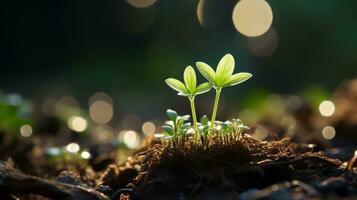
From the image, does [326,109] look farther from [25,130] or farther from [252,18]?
[252,18]

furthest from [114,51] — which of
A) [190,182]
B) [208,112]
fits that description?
[190,182]

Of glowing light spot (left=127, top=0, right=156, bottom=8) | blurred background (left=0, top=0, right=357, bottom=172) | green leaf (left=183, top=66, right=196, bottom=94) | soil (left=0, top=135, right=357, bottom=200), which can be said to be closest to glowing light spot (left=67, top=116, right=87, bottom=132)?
soil (left=0, top=135, right=357, bottom=200)

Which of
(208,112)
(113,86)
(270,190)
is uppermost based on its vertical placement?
(113,86)

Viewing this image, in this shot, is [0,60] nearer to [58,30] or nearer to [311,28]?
[58,30]

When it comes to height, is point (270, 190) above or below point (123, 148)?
below

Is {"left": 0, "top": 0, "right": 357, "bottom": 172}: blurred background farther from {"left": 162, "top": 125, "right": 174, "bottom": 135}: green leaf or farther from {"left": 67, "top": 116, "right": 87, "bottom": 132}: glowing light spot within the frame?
{"left": 162, "top": 125, "right": 174, "bottom": 135}: green leaf

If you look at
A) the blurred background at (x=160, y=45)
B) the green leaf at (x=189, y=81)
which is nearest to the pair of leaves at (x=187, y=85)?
the green leaf at (x=189, y=81)

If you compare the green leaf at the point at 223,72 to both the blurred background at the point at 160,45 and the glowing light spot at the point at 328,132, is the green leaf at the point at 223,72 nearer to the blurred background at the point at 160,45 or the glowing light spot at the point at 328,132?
the glowing light spot at the point at 328,132
